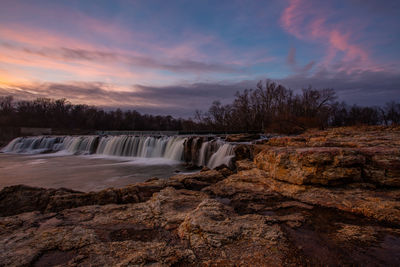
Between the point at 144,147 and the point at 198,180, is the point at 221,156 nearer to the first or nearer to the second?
the point at 198,180

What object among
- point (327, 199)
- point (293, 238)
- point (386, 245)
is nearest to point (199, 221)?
point (293, 238)

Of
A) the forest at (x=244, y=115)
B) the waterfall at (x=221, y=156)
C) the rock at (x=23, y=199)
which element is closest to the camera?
the rock at (x=23, y=199)

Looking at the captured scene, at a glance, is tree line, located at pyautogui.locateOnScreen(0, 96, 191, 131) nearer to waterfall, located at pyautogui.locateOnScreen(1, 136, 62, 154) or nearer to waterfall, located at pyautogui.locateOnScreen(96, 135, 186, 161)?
waterfall, located at pyautogui.locateOnScreen(1, 136, 62, 154)

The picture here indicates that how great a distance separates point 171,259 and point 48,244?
1.52 metres

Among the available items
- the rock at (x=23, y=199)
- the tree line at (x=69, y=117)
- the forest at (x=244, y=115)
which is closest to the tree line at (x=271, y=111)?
the forest at (x=244, y=115)

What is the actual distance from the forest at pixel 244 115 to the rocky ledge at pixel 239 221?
73.1ft

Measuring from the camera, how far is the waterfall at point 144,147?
13016 mm

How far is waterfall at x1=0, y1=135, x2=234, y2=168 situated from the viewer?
13.0 meters

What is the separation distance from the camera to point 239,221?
2.61m

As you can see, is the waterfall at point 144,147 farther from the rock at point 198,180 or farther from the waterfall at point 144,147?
the rock at point 198,180

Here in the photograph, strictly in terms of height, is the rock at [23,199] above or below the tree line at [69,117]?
below

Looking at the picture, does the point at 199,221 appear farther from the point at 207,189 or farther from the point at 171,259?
the point at 207,189

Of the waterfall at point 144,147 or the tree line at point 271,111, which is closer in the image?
the waterfall at point 144,147

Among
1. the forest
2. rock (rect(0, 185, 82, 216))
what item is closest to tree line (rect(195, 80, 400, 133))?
the forest
